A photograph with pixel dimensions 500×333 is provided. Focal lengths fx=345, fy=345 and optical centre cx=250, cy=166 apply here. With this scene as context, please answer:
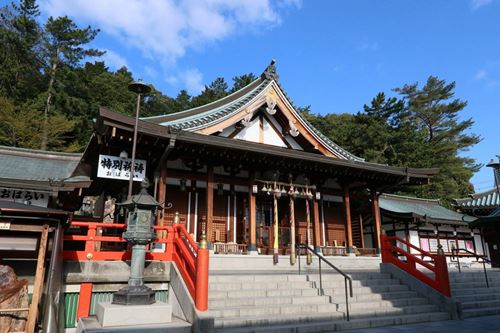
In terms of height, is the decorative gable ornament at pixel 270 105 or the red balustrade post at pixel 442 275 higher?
the decorative gable ornament at pixel 270 105

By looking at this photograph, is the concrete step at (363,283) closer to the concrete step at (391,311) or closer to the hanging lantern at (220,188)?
the concrete step at (391,311)

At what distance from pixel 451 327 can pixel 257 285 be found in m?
4.69

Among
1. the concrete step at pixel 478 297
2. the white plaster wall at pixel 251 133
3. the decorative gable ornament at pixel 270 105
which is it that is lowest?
the concrete step at pixel 478 297

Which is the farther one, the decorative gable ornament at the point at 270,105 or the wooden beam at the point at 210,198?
the decorative gable ornament at the point at 270,105

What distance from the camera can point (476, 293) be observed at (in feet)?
37.7

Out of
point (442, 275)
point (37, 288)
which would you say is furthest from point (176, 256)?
point (442, 275)

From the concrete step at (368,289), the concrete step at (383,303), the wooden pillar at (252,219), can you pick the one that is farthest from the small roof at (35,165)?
the concrete step at (383,303)

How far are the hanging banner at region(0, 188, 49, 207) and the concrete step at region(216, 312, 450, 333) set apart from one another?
895 centimetres

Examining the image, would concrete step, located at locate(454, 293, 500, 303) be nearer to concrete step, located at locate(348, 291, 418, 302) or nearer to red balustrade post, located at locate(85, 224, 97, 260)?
concrete step, located at locate(348, 291, 418, 302)

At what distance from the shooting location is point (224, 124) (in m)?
14.7

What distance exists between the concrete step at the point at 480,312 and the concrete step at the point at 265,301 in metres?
4.15

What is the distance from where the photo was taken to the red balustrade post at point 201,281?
23.3ft

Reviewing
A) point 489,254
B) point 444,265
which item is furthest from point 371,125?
point 444,265

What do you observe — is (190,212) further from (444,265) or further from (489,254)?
(489,254)
